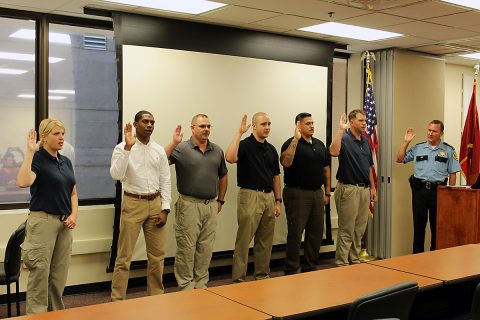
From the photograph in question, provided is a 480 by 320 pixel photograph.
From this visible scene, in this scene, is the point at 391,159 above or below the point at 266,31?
below

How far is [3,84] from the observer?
17.1ft

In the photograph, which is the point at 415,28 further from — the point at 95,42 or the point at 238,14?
the point at 95,42

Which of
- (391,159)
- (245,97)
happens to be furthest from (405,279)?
(391,159)

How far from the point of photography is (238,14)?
18.1 feet

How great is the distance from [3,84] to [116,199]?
1.47m

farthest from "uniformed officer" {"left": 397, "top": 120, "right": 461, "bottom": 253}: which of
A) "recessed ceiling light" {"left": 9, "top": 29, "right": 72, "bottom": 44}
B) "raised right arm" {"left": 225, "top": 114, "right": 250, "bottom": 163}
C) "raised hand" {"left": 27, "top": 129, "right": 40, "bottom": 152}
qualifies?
"raised hand" {"left": 27, "top": 129, "right": 40, "bottom": 152}

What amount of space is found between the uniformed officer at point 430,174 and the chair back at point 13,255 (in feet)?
14.9

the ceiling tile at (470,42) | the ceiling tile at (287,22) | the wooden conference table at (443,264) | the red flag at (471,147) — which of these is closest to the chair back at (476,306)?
the wooden conference table at (443,264)

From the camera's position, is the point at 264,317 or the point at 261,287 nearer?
the point at 264,317

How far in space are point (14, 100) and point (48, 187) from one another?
1.46 metres

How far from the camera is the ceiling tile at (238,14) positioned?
17.5 ft

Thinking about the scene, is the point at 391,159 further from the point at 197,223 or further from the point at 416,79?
the point at 197,223

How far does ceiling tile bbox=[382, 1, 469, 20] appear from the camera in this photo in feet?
16.8

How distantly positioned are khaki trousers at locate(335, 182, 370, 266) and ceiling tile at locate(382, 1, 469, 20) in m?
2.02
